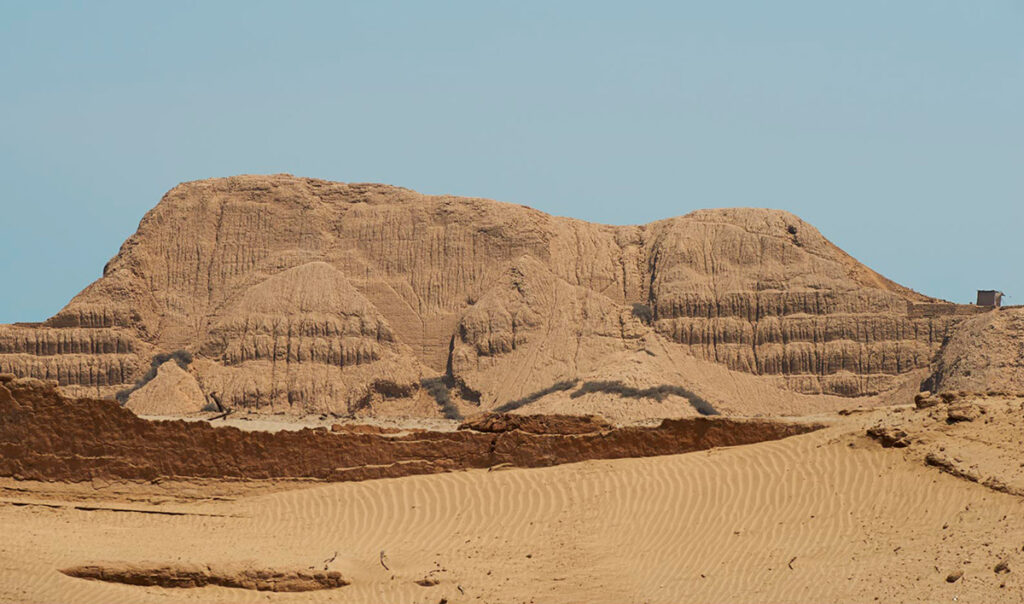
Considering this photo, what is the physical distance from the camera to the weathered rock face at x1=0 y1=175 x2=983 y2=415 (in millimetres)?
56906

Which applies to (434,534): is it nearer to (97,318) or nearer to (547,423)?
(547,423)

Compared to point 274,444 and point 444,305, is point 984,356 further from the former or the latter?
point 274,444

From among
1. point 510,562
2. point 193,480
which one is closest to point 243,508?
point 193,480

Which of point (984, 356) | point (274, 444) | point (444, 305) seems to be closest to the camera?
point (274, 444)

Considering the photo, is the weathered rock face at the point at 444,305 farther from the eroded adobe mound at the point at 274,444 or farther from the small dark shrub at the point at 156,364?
the eroded adobe mound at the point at 274,444

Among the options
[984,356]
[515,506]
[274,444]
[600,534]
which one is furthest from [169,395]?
[600,534]

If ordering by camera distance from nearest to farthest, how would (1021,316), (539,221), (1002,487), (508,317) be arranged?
(1002,487), (1021,316), (508,317), (539,221)

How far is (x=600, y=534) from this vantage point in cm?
2033

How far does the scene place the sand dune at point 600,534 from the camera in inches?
685

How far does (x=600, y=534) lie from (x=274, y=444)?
235 inches

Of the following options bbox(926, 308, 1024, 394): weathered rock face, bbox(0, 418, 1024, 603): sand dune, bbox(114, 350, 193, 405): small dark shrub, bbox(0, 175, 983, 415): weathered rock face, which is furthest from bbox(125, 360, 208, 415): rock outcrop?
bbox(0, 418, 1024, 603): sand dune

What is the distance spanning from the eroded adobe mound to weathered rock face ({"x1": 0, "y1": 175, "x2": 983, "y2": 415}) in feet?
95.0

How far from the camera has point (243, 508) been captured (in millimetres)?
22438

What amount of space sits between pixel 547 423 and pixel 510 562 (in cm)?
582
